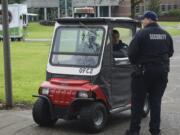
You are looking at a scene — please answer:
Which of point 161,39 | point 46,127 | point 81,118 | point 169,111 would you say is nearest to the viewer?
point 161,39

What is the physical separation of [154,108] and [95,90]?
3.47 feet

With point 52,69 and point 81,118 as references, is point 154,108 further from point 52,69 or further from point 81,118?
point 52,69

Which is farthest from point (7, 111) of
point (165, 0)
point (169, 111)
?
point (165, 0)

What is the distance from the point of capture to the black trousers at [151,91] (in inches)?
307

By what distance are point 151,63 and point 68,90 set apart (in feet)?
5.01

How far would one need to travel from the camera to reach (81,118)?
8461 mm

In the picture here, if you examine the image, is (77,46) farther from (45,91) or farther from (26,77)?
(26,77)

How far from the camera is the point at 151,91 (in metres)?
7.97

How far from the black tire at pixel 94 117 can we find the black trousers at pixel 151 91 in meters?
0.69

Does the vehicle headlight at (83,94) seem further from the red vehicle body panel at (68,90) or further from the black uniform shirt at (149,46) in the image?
the black uniform shirt at (149,46)

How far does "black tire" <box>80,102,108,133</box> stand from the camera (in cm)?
843

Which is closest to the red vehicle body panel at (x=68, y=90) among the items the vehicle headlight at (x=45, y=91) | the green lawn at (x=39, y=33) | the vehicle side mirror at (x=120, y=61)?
the vehicle headlight at (x=45, y=91)

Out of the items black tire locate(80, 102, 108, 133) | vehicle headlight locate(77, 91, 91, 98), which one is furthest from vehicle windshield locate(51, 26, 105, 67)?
black tire locate(80, 102, 108, 133)

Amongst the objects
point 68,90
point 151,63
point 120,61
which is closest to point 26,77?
point 120,61
